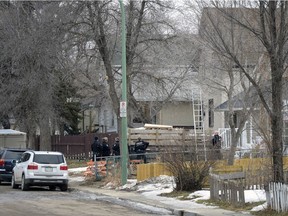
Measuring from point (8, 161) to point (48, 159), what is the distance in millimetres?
4064

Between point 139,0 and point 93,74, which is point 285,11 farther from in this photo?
point 93,74

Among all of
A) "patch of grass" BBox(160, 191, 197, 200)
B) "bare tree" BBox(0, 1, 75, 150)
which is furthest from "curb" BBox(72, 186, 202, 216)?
"bare tree" BBox(0, 1, 75, 150)

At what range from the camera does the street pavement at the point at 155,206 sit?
16.7 metres

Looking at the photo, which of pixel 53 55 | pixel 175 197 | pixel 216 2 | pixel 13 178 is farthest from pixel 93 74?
pixel 216 2

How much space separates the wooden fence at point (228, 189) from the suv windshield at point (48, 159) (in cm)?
911

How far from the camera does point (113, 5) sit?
28.8 meters

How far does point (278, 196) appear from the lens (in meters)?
14.9

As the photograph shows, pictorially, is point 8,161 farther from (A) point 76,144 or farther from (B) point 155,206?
(A) point 76,144

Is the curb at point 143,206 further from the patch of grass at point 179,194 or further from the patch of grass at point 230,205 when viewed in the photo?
the patch of grass at point 179,194

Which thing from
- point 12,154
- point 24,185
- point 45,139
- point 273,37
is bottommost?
point 24,185

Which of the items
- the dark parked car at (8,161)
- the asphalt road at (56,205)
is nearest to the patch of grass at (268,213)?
the asphalt road at (56,205)

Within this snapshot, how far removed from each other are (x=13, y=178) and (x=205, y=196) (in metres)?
10.7

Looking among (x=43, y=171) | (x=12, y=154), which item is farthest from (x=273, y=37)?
(x=12, y=154)

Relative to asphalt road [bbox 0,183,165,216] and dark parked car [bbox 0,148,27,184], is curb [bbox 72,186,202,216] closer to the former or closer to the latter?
asphalt road [bbox 0,183,165,216]
